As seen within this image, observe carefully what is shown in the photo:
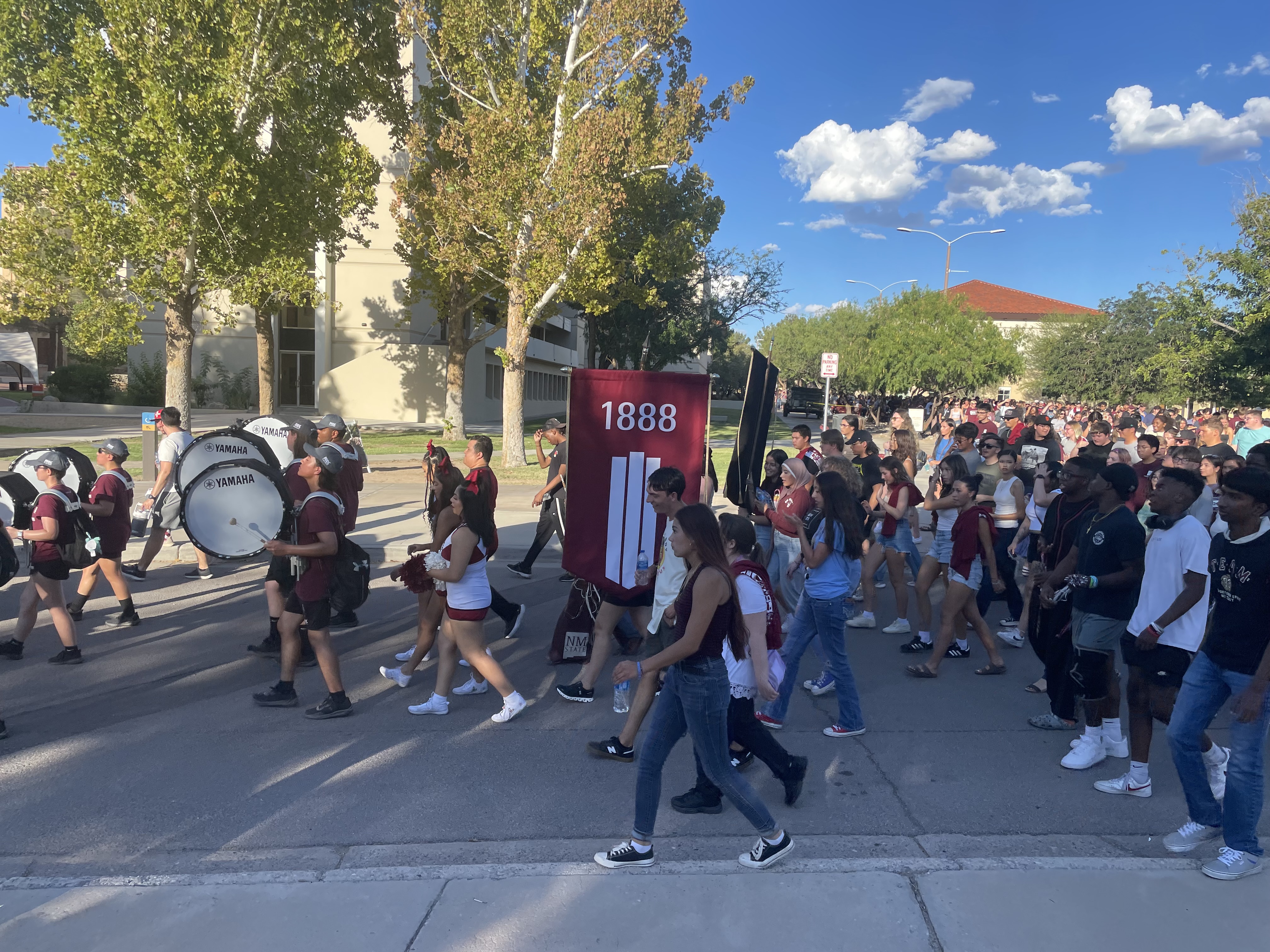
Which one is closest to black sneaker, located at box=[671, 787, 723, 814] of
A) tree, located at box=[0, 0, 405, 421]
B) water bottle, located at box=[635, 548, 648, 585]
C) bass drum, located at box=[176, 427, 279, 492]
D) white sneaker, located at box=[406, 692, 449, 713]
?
water bottle, located at box=[635, 548, 648, 585]

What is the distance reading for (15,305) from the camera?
19016 millimetres

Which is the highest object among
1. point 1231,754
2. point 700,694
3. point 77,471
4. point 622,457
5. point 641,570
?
point 622,457

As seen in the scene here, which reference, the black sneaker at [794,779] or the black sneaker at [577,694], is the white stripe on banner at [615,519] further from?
the black sneaker at [794,779]

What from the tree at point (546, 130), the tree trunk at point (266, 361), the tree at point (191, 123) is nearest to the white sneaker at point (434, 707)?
the tree at point (546, 130)

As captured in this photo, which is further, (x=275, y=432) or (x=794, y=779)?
(x=275, y=432)

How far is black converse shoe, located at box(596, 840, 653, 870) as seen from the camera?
3.64 meters

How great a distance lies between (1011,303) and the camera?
90.4 meters

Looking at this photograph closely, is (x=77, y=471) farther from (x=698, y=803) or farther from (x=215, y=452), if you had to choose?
(x=698, y=803)

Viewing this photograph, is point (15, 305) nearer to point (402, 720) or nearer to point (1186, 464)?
point (402, 720)

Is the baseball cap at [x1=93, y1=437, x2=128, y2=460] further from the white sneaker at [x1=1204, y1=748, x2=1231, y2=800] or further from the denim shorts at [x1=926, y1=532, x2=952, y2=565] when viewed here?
the white sneaker at [x1=1204, y1=748, x2=1231, y2=800]

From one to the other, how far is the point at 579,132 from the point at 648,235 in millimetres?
3667

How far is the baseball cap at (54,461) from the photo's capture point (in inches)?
238

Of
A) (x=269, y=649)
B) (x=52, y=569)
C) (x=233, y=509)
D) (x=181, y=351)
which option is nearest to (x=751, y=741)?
(x=269, y=649)

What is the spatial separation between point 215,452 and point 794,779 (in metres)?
6.00
